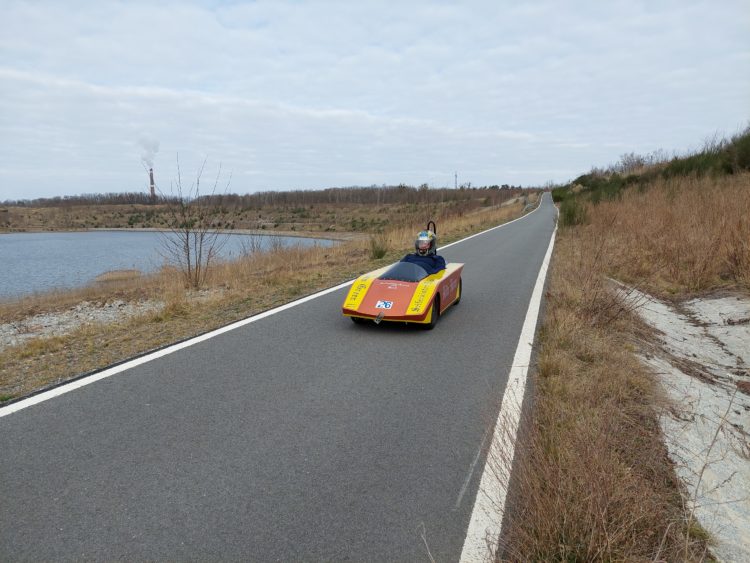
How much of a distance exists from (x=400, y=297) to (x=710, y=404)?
3.46 metres

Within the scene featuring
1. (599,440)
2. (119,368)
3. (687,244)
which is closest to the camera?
(599,440)

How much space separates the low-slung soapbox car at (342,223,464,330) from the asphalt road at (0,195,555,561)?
68 centimetres

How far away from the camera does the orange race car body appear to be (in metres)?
6.18

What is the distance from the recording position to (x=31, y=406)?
3.92 m

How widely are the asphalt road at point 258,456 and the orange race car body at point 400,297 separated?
686 millimetres

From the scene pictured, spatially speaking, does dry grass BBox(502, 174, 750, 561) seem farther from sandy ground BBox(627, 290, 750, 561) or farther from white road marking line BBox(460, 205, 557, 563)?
sandy ground BBox(627, 290, 750, 561)

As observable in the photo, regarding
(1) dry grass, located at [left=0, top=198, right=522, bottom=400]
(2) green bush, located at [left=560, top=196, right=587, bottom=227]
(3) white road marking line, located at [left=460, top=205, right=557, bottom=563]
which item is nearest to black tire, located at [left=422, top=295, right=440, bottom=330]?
(3) white road marking line, located at [left=460, top=205, right=557, bottom=563]

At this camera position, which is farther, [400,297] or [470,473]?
[400,297]

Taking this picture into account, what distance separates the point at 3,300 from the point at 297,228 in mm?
38579

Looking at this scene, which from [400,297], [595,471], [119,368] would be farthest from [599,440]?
[119,368]

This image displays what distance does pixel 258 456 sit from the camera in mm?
3225

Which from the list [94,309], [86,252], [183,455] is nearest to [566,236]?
[94,309]

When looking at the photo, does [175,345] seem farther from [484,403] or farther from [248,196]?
[248,196]

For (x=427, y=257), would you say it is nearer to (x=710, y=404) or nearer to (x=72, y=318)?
(x=710, y=404)
